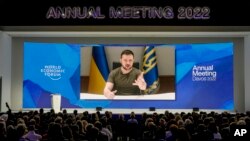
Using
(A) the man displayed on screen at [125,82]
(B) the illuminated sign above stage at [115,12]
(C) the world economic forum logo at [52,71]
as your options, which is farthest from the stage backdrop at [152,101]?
(B) the illuminated sign above stage at [115,12]

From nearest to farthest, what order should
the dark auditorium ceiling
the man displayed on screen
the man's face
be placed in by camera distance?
the dark auditorium ceiling → the man displayed on screen → the man's face

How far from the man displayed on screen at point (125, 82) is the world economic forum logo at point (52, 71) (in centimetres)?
226

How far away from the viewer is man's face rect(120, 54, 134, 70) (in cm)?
2147

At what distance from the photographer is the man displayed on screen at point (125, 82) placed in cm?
2136

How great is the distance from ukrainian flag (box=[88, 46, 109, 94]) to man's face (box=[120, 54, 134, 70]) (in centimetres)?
77

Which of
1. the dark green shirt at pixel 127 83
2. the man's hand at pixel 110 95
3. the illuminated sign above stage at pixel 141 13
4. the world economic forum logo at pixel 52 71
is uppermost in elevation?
the illuminated sign above stage at pixel 141 13

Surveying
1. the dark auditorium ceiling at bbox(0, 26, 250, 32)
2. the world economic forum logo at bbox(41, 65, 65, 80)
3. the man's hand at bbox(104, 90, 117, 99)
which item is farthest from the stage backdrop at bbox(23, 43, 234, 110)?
the dark auditorium ceiling at bbox(0, 26, 250, 32)

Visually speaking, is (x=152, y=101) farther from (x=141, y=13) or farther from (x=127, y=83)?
(x=141, y=13)

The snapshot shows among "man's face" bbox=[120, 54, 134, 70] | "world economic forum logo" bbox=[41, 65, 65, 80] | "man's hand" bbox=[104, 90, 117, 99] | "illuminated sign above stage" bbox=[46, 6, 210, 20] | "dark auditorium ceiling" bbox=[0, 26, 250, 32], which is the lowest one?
"man's hand" bbox=[104, 90, 117, 99]

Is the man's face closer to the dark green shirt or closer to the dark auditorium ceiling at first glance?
the dark green shirt

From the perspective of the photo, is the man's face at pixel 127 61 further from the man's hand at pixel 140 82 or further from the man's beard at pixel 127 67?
the man's hand at pixel 140 82

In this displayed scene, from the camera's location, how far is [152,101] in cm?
2148

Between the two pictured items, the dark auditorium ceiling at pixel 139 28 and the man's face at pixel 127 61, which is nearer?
the dark auditorium ceiling at pixel 139 28

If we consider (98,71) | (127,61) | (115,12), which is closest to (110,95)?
(98,71)
